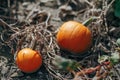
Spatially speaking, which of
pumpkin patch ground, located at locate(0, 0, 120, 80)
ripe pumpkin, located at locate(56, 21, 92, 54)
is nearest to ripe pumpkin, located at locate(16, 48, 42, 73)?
pumpkin patch ground, located at locate(0, 0, 120, 80)

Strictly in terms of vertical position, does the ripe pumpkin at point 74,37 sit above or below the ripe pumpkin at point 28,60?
above

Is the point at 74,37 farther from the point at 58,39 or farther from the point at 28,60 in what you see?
the point at 28,60

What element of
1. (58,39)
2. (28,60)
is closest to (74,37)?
(58,39)

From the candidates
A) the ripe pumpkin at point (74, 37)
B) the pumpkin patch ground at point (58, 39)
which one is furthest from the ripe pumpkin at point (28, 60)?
the ripe pumpkin at point (74, 37)

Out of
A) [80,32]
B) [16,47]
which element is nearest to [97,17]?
[80,32]

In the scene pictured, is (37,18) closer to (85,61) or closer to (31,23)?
(31,23)

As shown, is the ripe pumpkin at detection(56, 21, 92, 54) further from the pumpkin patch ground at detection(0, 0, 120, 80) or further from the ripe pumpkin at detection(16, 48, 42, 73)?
the ripe pumpkin at detection(16, 48, 42, 73)

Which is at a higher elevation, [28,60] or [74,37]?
[74,37]

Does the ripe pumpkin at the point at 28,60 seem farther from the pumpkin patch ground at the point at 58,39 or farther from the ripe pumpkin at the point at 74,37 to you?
the ripe pumpkin at the point at 74,37
